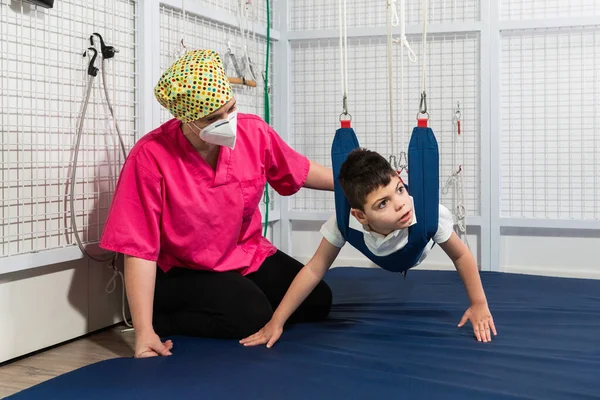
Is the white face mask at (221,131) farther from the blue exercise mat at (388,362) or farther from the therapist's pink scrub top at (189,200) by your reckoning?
the blue exercise mat at (388,362)

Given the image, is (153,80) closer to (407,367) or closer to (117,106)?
(117,106)

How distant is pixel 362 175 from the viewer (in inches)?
74.4

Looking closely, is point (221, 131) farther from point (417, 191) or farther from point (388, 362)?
point (388, 362)

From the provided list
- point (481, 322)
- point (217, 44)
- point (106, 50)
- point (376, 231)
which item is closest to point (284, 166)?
point (376, 231)

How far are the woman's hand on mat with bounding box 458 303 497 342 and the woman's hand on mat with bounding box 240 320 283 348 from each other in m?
0.54

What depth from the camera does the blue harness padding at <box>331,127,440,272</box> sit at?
195 centimetres

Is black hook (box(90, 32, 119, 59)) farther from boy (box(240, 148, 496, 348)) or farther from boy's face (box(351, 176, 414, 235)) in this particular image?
boy's face (box(351, 176, 414, 235))

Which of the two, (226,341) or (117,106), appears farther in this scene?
(117,106)

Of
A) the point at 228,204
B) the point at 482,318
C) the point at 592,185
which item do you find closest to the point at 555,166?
the point at 592,185

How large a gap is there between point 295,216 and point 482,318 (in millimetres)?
1783

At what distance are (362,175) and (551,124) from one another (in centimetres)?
182

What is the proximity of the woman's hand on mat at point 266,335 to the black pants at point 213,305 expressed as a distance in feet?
0.24

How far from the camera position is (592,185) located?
334 centimetres

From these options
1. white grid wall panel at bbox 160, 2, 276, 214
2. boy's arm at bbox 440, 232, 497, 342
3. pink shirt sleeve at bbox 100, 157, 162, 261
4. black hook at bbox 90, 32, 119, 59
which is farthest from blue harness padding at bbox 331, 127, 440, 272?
white grid wall panel at bbox 160, 2, 276, 214
